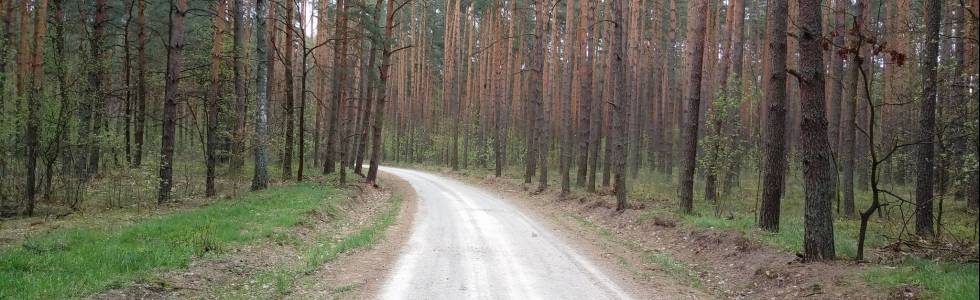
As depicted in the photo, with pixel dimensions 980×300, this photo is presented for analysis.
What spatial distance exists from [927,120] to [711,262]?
503 cm

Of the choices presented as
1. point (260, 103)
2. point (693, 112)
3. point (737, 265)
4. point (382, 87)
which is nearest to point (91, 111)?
point (260, 103)

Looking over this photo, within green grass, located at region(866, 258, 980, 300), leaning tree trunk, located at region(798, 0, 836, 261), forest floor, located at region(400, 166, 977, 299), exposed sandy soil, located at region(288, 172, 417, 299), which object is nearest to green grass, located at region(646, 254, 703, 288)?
forest floor, located at region(400, 166, 977, 299)

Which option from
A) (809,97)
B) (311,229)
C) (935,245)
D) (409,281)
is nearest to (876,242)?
(935,245)

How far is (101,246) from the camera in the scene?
25.0ft

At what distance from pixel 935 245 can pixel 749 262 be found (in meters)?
2.25

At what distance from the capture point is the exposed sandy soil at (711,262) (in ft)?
21.2

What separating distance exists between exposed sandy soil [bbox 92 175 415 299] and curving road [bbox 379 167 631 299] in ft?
1.31

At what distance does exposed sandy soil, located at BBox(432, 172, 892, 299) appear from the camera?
645 cm

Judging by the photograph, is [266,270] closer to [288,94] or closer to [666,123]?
[288,94]

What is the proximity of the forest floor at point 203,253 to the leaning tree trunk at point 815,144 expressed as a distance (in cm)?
596

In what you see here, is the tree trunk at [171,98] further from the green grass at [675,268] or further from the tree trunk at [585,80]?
the tree trunk at [585,80]

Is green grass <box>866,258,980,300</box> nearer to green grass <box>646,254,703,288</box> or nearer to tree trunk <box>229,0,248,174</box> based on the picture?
green grass <box>646,254,703,288</box>

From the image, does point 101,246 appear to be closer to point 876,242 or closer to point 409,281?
point 409,281

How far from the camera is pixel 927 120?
31.8 feet
